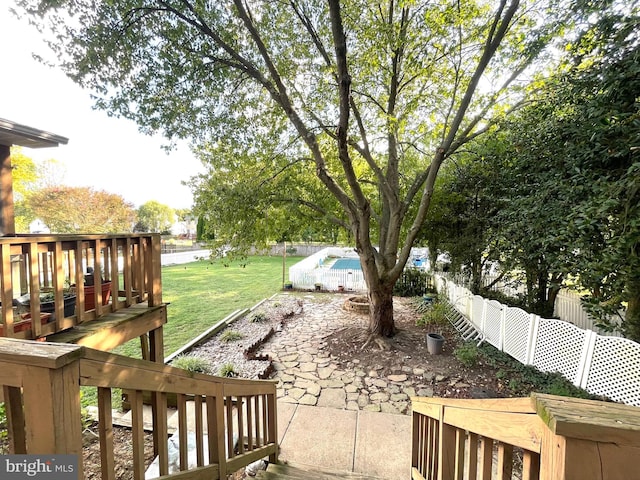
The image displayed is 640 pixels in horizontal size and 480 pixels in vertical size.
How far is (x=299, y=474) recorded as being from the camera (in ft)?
8.35

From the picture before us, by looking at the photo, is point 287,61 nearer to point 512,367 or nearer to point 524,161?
point 524,161

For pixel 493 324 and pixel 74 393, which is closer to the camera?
pixel 74 393

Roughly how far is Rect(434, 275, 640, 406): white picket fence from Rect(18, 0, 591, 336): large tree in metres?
2.18

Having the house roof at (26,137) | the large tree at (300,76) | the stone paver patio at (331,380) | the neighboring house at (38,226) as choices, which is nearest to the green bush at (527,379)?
the stone paver patio at (331,380)

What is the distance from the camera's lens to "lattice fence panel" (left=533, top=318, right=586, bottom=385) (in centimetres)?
431

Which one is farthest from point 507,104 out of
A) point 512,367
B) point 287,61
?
point 512,367

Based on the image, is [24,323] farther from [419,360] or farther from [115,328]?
[419,360]

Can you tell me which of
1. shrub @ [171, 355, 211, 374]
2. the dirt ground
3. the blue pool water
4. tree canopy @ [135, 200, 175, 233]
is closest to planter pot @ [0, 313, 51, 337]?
shrub @ [171, 355, 211, 374]

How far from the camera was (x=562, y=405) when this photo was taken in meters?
0.75

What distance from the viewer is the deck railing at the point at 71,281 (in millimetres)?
2183

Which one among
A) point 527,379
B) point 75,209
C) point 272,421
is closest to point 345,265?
point 527,379

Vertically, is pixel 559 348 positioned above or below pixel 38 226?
below

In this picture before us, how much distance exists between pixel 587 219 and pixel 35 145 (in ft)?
27.0

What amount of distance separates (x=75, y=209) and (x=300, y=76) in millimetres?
18633
